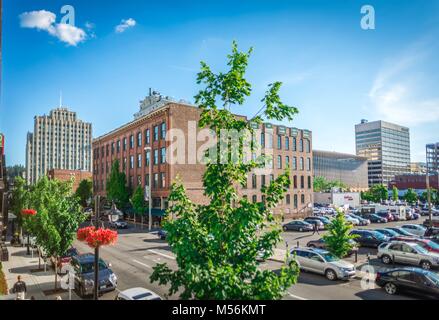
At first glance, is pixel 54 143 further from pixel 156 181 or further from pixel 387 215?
pixel 387 215

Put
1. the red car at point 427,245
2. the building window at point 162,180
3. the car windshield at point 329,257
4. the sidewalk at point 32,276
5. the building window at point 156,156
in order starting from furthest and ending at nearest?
the building window at point 156,156, the building window at point 162,180, the red car at point 427,245, the car windshield at point 329,257, the sidewalk at point 32,276

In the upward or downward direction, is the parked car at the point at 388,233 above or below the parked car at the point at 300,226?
above

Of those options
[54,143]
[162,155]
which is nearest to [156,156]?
[162,155]

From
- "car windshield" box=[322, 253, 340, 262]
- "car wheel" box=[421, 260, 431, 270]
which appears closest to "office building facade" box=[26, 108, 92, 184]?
"car windshield" box=[322, 253, 340, 262]

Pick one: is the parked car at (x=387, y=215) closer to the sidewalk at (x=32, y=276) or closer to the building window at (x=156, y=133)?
the building window at (x=156, y=133)

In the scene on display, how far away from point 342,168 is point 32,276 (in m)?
159

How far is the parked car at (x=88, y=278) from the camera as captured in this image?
606 inches

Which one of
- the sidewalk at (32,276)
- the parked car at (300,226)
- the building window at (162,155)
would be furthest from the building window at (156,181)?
the sidewalk at (32,276)

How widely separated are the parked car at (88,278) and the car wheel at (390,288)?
43.8 ft

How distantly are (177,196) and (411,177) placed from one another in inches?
5146

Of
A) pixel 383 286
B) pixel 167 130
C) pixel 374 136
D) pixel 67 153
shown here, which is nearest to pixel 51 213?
pixel 383 286

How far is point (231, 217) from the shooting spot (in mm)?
5871

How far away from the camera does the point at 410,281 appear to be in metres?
14.1

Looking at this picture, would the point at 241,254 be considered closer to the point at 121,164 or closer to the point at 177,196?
the point at 177,196
